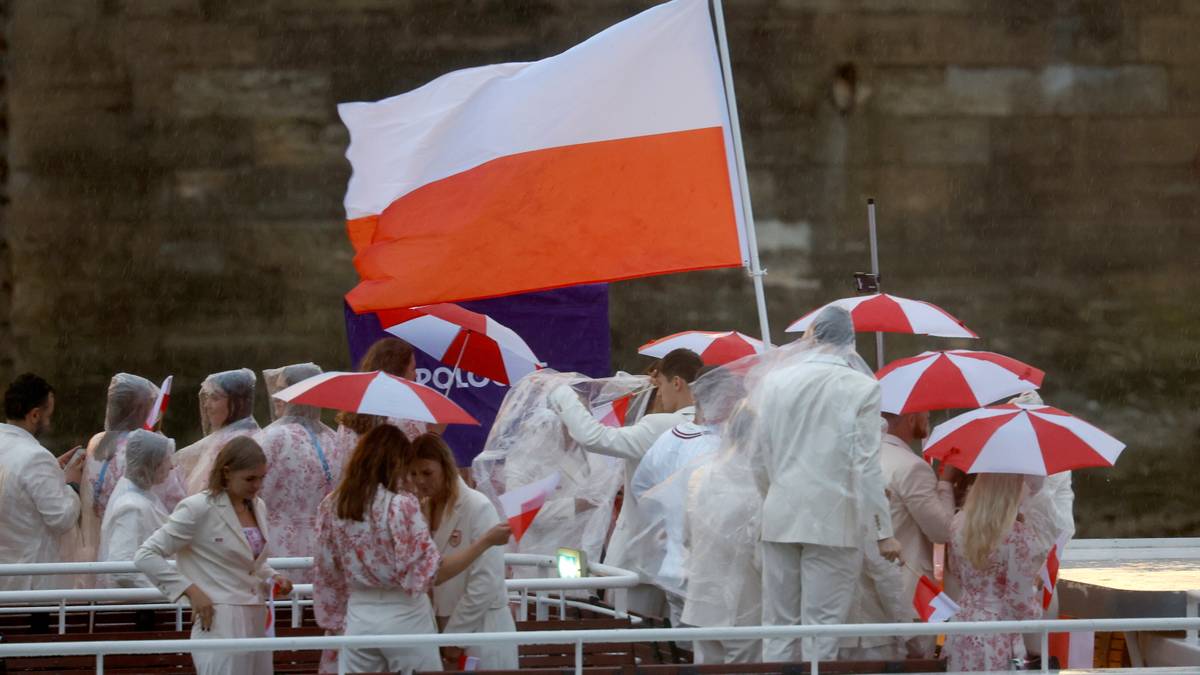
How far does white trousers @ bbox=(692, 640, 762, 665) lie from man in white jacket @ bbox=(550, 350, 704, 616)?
75 centimetres

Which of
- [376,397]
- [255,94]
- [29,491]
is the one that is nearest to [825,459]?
[376,397]

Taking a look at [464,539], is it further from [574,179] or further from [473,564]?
[574,179]

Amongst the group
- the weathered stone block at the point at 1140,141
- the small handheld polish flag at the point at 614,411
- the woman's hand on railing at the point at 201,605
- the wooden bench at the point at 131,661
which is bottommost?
the wooden bench at the point at 131,661

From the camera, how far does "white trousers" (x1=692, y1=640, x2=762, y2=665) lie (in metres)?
6.15

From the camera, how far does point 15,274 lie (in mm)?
13344

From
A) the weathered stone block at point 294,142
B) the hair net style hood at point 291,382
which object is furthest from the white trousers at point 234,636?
the weathered stone block at point 294,142

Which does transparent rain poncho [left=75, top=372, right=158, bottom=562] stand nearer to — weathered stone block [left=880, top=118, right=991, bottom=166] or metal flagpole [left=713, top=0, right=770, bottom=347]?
metal flagpole [left=713, top=0, right=770, bottom=347]

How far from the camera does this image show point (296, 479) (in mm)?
7129

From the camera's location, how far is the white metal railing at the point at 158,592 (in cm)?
575

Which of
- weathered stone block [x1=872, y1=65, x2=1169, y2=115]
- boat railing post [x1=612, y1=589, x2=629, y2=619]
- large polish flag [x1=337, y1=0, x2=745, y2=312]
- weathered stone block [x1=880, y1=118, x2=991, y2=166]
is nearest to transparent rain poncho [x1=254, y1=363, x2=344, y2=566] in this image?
large polish flag [x1=337, y1=0, x2=745, y2=312]

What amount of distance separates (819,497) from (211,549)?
2.04 metres

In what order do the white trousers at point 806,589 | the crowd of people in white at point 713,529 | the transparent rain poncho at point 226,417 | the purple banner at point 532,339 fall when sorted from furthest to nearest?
the purple banner at point 532,339, the transparent rain poncho at point 226,417, the white trousers at point 806,589, the crowd of people in white at point 713,529

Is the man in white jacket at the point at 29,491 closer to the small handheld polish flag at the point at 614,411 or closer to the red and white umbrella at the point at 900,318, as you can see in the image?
the small handheld polish flag at the point at 614,411

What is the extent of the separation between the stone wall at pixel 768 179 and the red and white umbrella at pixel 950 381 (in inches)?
255
